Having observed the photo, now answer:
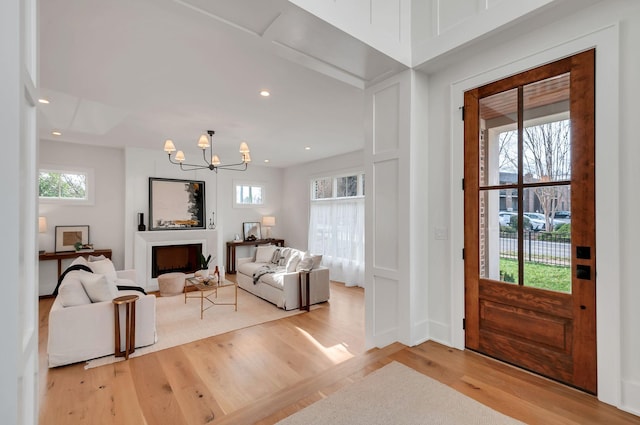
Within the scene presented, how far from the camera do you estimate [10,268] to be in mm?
595

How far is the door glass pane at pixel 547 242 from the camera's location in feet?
6.15

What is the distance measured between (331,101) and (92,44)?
2311mm

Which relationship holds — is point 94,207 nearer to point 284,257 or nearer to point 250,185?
point 250,185

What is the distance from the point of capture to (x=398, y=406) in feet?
5.47

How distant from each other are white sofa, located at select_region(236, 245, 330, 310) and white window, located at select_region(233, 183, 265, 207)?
2.36 metres

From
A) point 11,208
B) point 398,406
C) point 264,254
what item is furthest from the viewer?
point 264,254

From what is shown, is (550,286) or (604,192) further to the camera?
(550,286)

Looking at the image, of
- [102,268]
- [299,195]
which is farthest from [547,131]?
[299,195]

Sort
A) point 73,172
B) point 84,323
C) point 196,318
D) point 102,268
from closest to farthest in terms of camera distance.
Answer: point 84,323 < point 196,318 < point 102,268 < point 73,172

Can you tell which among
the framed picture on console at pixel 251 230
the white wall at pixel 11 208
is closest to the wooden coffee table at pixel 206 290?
the framed picture on console at pixel 251 230

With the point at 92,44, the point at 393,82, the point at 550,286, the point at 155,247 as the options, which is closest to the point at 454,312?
the point at 550,286

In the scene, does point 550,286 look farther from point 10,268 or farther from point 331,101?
point 331,101

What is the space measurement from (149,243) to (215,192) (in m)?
1.87

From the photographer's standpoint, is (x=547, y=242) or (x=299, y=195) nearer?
(x=547, y=242)
